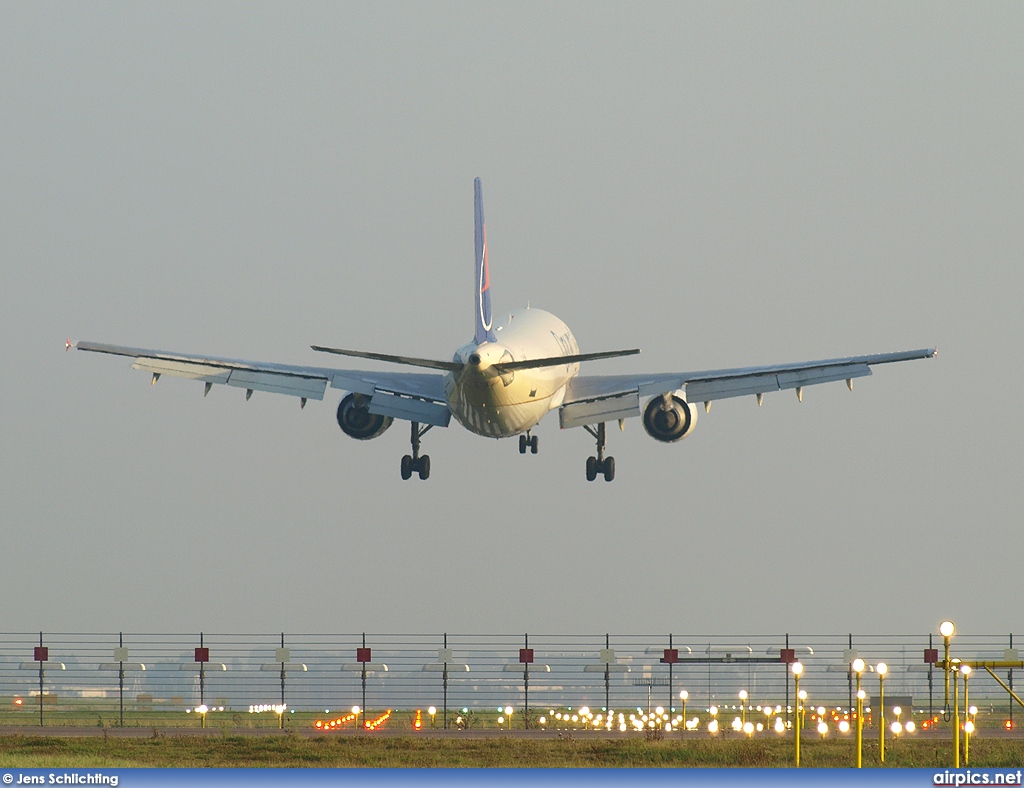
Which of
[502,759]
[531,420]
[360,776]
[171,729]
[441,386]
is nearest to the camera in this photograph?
[360,776]

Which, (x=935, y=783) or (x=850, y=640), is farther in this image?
(x=850, y=640)

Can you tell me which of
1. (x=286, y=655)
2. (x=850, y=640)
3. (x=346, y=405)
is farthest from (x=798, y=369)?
(x=286, y=655)

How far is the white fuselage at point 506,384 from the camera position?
1829 inches

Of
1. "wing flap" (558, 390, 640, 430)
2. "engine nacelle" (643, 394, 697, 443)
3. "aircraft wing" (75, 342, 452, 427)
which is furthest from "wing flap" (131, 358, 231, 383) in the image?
"engine nacelle" (643, 394, 697, 443)

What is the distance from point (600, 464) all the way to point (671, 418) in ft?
21.5

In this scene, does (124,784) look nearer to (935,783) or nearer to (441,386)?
(935,783)

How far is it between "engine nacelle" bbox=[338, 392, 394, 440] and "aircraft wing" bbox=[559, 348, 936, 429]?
21.1 feet

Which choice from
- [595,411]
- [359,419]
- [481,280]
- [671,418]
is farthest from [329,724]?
[481,280]

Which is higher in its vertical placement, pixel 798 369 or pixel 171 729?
pixel 798 369

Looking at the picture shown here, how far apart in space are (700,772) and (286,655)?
35.1 meters

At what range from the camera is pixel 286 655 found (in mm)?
53531

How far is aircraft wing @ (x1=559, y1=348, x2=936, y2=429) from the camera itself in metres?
54.2

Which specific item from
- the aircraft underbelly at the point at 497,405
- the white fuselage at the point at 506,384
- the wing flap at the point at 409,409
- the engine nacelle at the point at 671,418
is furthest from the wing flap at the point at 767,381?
the wing flap at the point at 409,409

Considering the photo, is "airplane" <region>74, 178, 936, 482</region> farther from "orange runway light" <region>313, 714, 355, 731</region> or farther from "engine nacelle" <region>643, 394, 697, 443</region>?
"orange runway light" <region>313, 714, 355, 731</region>
